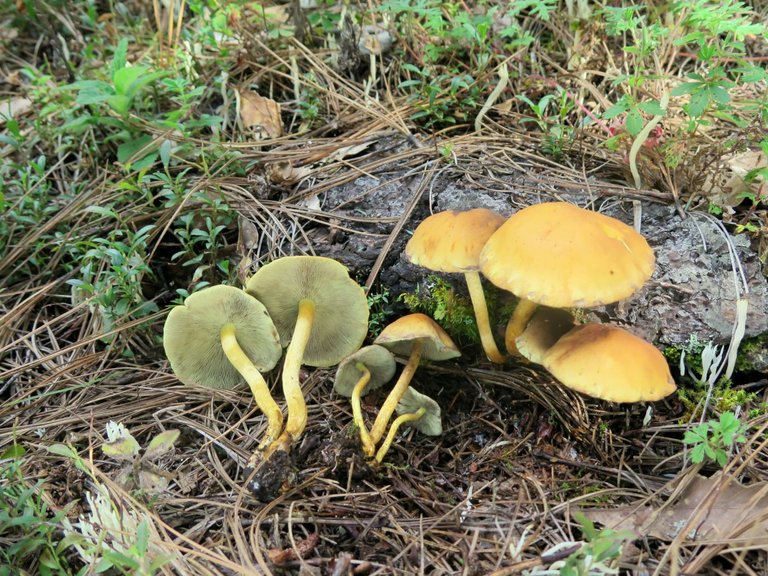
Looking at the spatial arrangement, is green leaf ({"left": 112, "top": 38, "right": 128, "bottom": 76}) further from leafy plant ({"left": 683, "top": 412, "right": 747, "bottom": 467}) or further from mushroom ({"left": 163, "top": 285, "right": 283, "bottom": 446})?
leafy plant ({"left": 683, "top": 412, "right": 747, "bottom": 467})

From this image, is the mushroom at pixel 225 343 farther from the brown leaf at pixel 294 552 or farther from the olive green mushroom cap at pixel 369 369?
the brown leaf at pixel 294 552

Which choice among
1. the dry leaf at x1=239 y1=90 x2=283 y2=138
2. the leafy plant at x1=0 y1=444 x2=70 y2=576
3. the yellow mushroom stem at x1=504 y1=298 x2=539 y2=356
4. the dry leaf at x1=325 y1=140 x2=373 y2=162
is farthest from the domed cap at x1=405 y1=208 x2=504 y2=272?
the dry leaf at x1=239 y1=90 x2=283 y2=138

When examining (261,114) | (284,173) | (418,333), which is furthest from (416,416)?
(261,114)

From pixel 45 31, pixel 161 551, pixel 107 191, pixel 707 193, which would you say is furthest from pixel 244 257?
pixel 45 31

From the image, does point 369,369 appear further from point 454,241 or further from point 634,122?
point 634,122

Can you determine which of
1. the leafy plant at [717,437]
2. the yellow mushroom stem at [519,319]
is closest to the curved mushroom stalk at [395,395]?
the yellow mushroom stem at [519,319]

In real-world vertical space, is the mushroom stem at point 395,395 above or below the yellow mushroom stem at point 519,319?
below

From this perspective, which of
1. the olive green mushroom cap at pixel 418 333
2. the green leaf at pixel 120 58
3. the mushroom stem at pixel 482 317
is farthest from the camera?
the green leaf at pixel 120 58

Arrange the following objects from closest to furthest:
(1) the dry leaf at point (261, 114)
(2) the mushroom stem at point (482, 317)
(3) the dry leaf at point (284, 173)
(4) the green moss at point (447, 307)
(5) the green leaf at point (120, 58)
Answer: (2) the mushroom stem at point (482, 317)
(4) the green moss at point (447, 307)
(3) the dry leaf at point (284, 173)
(5) the green leaf at point (120, 58)
(1) the dry leaf at point (261, 114)
